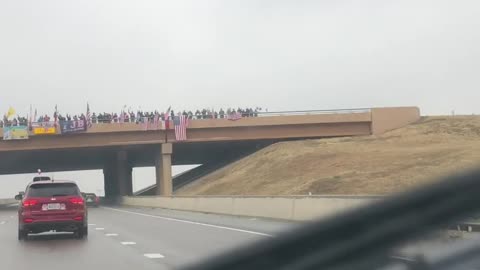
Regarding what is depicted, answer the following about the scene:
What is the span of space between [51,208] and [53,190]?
66 centimetres

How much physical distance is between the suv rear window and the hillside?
2489 cm

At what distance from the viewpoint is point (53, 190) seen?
20.8 metres

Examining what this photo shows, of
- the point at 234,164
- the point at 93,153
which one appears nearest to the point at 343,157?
the point at 234,164

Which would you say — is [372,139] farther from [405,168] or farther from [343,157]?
[405,168]

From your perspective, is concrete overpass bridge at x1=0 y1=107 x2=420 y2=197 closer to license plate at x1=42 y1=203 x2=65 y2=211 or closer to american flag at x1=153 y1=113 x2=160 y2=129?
american flag at x1=153 y1=113 x2=160 y2=129

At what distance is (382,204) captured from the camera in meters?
4.11

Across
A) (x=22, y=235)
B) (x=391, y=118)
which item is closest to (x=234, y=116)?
(x=391, y=118)

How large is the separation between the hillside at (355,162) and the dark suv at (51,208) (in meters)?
25.0

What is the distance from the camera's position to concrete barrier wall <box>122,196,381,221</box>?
21.0m

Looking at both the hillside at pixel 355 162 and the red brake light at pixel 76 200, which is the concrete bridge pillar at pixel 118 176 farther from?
the red brake light at pixel 76 200

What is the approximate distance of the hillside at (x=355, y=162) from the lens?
1812 inches

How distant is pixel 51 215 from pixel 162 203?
82.0 ft

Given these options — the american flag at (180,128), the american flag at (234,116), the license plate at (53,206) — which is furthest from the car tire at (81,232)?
the american flag at (234,116)

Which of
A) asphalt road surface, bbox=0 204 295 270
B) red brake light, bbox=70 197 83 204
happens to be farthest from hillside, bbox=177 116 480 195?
red brake light, bbox=70 197 83 204
